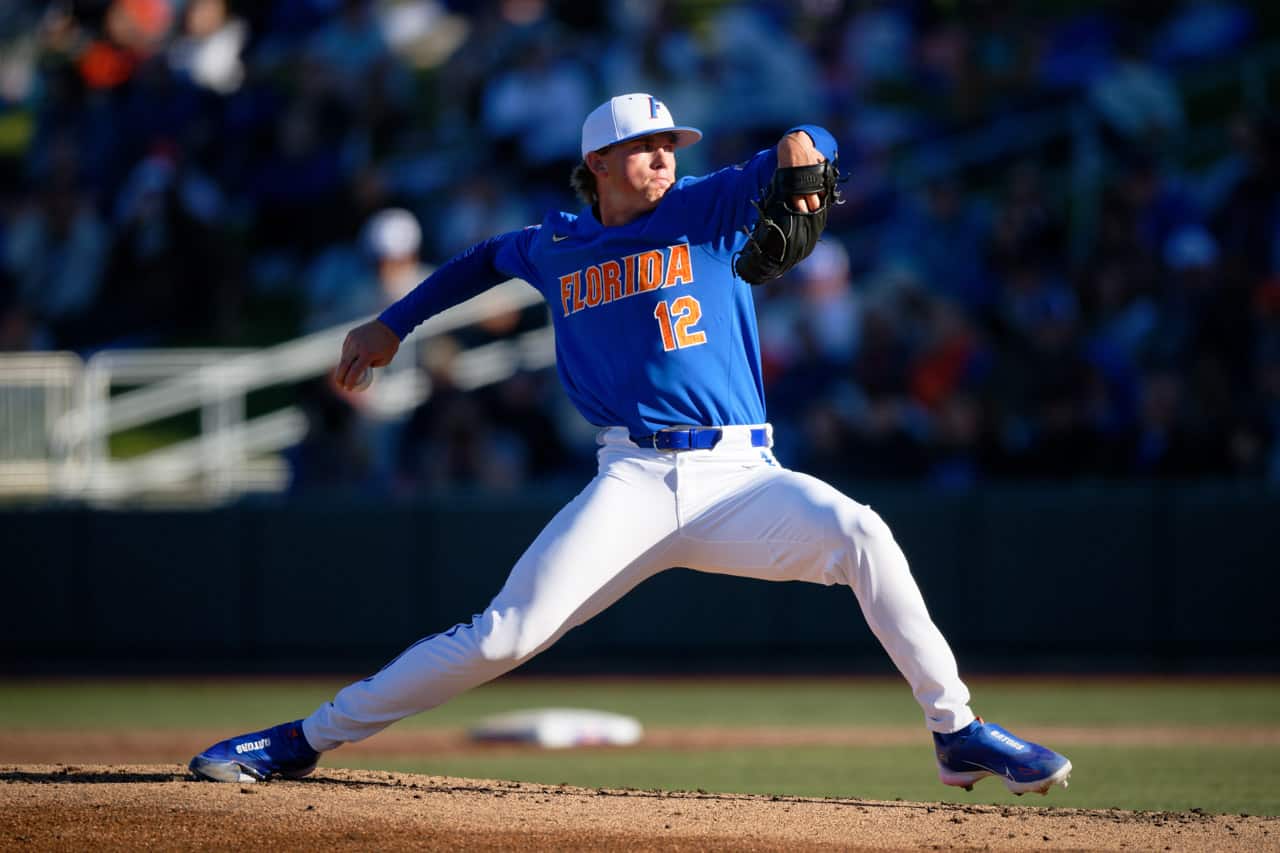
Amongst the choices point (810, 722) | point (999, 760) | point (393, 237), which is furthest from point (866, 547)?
point (393, 237)

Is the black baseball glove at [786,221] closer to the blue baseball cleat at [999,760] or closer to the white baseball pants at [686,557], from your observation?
the white baseball pants at [686,557]

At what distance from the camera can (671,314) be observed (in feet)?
16.5

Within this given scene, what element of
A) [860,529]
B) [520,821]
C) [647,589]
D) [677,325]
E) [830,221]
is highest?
[830,221]

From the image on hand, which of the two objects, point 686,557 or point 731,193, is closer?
point 731,193

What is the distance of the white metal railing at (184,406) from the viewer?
471 inches

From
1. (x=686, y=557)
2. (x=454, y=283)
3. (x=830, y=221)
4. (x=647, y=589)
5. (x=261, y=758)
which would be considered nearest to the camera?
(x=686, y=557)

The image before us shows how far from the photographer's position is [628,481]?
4.99m

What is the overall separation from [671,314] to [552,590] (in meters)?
0.88

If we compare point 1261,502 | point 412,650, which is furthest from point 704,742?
point 1261,502

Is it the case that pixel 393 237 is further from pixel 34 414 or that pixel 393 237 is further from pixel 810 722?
pixel 810 722

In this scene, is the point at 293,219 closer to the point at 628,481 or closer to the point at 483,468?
the point at 483,468

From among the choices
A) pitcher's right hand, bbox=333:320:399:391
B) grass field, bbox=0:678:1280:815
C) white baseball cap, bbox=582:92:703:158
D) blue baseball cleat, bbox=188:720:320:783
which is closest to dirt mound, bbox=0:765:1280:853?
blue baseball cleat, bbox=188:720:320:783

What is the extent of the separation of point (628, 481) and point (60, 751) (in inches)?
184

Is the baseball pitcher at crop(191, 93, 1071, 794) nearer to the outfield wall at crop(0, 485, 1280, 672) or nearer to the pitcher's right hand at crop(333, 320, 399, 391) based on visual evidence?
the pitcher's right hand at crop(333, 320, 399, 391)
